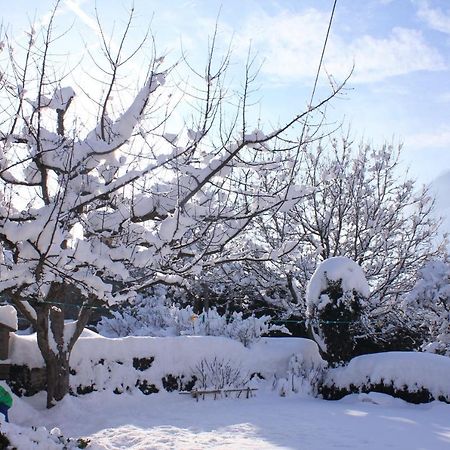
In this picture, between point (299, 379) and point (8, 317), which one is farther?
point (299, 379)

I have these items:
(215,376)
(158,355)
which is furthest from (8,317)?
(215,376)

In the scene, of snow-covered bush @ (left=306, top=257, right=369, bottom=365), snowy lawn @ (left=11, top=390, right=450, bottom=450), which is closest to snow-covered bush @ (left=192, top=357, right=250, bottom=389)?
snowy lawn @ (left=11, top=390, right=450, bottom=450)

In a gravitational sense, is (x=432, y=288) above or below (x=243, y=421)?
above

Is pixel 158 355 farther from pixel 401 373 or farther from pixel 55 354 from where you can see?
pixel 401 373

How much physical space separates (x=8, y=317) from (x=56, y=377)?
48.1 inches

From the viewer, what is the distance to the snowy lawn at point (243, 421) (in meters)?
5.54

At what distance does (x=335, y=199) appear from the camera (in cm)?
1505

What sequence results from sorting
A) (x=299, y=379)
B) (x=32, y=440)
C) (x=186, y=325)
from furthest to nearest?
(x=186, y=325) < (x=299, y=379) < (x=32, y=440)

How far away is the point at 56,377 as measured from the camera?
724cm

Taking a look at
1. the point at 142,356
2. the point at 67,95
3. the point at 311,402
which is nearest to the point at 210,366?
the point at 142,356

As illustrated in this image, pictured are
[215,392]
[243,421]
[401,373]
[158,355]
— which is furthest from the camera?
[158,355]

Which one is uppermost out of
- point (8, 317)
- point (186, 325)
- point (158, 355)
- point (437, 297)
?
point (437, 297)

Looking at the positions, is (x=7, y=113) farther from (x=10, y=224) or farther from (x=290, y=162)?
(x=290, y=162)

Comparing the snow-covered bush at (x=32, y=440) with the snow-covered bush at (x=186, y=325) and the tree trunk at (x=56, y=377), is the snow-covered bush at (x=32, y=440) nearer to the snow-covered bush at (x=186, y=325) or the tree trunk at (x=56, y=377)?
the tree trunk at (x=56, y=377)
